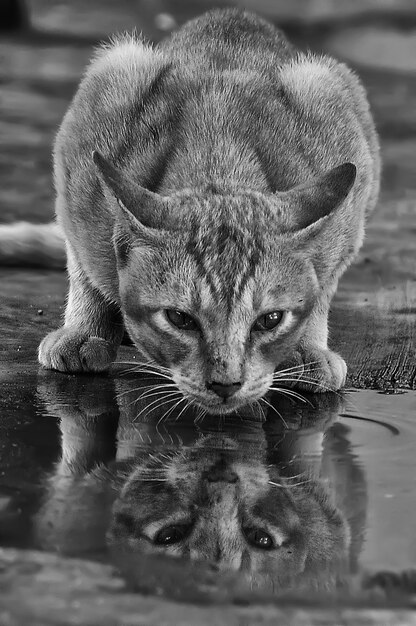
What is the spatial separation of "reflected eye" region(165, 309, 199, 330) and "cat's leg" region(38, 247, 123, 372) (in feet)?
2.54

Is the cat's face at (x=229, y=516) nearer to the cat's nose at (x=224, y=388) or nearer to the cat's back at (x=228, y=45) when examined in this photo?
the cat's nose at (x=224, y=388)

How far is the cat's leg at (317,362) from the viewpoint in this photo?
16.2 ft

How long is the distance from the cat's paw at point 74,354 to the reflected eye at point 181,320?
2.51 feet

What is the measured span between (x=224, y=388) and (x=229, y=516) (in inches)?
25.4

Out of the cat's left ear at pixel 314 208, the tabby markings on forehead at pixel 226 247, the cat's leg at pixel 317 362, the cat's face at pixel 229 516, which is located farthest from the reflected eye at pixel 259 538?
the cat's left ear at pixel 314 208

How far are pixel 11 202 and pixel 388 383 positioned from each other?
3.38 meters

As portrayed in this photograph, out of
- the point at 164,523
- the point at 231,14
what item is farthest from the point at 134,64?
the point at 164,523

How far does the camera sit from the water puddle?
3.34 metres

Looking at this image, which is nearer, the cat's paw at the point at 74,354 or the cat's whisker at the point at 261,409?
the cat's whisker at the point at 261,409

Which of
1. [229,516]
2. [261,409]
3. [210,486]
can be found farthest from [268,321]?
[229,516]

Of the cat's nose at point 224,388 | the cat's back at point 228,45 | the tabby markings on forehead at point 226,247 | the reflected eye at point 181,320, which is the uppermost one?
the cat's back at point 228,45

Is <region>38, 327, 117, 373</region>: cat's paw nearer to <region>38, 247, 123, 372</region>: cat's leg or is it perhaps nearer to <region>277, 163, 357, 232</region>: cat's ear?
<region>38, 247, 123, 372</region>: cat's leg

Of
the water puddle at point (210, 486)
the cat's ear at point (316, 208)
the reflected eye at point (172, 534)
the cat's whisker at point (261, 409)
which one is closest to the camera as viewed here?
the water puddle at point (210, 486)

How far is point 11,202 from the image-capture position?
7594 millimetres
